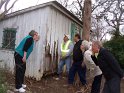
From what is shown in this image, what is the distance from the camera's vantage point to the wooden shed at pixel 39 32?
1110 centimetres

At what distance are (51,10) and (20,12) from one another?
1.33 meters

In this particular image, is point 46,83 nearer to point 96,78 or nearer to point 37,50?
point 37,50

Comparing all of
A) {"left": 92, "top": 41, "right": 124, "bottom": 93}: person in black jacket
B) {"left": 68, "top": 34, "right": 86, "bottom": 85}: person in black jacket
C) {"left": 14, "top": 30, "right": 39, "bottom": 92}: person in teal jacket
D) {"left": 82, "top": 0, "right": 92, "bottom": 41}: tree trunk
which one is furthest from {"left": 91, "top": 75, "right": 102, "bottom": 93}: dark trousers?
{"left": 82, "top": 0, "right": 92, "bottom": 41}: tree trunk

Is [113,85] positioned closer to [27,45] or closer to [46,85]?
[27,45]

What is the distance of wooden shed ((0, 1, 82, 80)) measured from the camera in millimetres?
11102

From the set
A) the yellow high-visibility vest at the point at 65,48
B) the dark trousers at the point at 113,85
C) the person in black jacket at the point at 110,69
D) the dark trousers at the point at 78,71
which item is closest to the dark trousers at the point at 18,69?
the dark trousers at the point at 78,71

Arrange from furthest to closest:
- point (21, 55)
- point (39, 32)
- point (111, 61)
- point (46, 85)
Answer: point (39, 32) < point (46, 85) < point (21, 55) < point (111, 61)

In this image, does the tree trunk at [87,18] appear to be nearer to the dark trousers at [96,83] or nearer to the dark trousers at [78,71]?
the dark trousers at [78,71]

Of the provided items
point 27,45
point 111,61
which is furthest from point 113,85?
point 27,45

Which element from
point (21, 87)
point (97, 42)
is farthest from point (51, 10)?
point (97, 42)

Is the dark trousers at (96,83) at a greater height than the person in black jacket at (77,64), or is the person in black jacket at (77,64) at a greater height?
the person in black jacket at (77,64)

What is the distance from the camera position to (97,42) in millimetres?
6586

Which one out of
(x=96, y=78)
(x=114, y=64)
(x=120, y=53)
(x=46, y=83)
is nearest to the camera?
(x=114, y=64)

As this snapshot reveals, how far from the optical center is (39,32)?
11.2 metres
